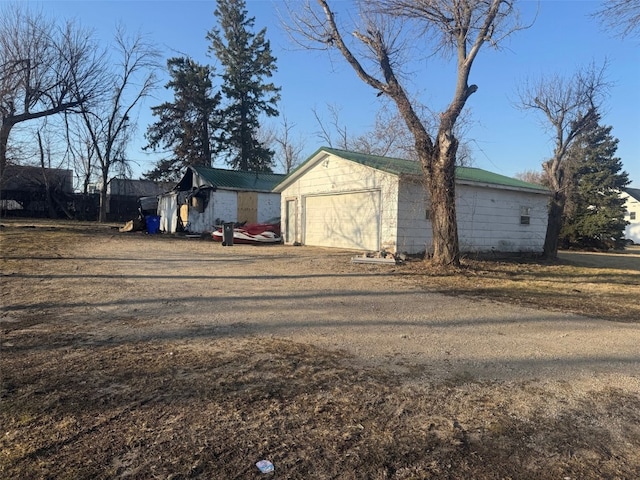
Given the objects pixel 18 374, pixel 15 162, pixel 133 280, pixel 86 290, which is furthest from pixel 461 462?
pixel 15 162

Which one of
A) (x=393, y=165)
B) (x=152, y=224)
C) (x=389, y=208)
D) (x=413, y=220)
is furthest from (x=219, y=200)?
(x=413, y=220)

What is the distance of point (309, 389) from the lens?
3.48 m

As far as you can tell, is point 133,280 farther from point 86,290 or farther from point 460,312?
point 460,312

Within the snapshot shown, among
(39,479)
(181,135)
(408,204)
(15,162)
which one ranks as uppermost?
(181,135)

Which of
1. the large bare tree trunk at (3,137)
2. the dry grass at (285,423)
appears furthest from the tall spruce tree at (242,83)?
the dry grass at (285,423)

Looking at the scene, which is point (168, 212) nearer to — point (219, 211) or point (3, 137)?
point (219, 211)

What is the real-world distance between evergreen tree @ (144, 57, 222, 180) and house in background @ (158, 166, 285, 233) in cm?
1214

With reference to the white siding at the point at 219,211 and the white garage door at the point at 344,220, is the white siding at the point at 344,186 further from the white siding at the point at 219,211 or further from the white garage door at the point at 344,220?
the white siding at the point at 219,211

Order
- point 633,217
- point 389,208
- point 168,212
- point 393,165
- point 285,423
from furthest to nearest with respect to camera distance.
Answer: point 633,217, point 168,212, point 393,165, point 389,208, point 285,423

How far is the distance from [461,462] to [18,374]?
11.4 feet

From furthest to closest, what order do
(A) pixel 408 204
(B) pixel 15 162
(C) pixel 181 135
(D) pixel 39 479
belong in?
(C) pixel 181 135
(B) pixel 15 162
(A) pixel 408 204
(D) pixel 39 479

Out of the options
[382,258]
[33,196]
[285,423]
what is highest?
[33,196]

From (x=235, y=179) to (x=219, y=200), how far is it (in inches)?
79.9

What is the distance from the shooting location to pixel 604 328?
5.99 m
